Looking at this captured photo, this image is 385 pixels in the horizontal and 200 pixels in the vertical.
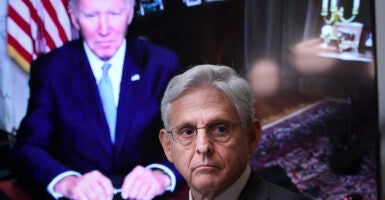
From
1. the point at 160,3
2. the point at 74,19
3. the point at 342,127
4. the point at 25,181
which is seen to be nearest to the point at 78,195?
the point at 25,181

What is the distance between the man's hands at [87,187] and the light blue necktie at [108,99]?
219 millimetres

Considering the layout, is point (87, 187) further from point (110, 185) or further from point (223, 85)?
point (223, 85)

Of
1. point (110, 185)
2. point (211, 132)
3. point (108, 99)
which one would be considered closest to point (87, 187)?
point (110, 185)

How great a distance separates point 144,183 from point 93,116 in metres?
0.41

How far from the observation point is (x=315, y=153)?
2.90 metres

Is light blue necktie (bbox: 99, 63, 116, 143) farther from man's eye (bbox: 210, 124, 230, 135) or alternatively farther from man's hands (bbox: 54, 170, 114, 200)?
man's eye (bbox: 210, 124, 230, 135)

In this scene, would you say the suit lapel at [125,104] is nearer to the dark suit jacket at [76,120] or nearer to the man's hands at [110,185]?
the dark suit jacket at [76,120]

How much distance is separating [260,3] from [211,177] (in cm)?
158

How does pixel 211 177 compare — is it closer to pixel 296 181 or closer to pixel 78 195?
pixel 78 195

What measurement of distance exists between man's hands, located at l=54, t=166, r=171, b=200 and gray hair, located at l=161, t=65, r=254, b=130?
3.81 feet

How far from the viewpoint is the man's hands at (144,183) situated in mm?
2642

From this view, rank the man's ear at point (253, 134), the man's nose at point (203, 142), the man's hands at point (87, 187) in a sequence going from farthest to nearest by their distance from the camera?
the man's hands at point (87, 187)
the man's ear at point (253, 134)
the man's nose at point (203, 142)

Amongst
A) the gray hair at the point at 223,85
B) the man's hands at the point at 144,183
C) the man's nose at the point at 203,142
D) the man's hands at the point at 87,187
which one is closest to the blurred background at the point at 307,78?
the man's hands at the point at 144,183

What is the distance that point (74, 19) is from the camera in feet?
8.63
